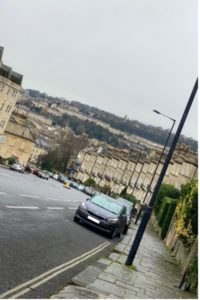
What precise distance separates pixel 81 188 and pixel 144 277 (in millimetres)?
74944

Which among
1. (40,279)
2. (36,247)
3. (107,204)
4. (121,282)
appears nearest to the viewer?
(40,279)

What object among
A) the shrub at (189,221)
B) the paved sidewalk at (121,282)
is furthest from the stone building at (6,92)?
the paved sidewalk at (121,282)

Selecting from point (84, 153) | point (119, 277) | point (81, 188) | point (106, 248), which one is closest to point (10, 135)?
point (81, 188)

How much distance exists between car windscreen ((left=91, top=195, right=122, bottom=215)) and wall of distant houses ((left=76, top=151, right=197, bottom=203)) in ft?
141

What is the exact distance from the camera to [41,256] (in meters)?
11.4

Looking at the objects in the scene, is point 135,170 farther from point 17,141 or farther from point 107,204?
point 107,204

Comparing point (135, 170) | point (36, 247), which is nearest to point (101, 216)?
point (36, 247)

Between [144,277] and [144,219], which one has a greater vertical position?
[144,219]

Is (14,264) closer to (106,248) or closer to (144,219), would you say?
A: (144,219)

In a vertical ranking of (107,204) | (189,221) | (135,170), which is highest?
(135,170)

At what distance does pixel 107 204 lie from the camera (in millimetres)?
23078

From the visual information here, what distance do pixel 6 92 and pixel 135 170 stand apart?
39.4 metres

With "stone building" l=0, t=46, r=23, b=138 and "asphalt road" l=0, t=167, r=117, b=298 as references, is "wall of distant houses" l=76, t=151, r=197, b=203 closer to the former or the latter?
"stone building" l=0, t=46, r=23, b=138

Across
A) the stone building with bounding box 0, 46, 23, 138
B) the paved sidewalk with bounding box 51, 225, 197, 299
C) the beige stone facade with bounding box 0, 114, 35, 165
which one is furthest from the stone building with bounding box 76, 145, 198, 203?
the paved sidewalk with bounding box 51, 225, 197, 299
